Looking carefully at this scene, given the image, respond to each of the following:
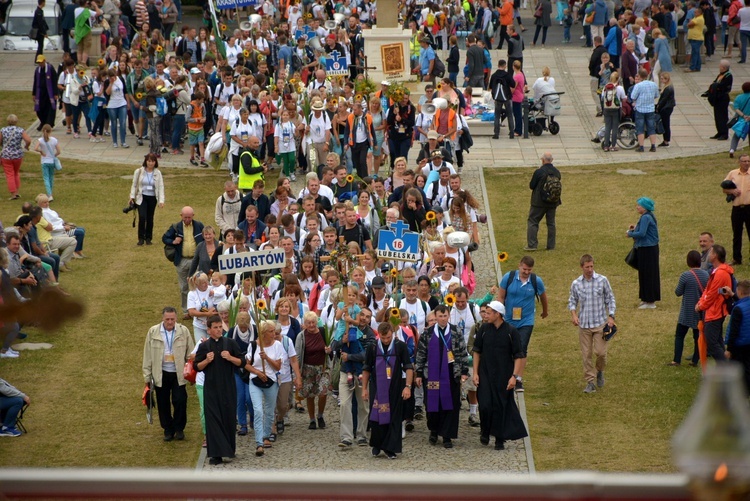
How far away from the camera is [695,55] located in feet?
109

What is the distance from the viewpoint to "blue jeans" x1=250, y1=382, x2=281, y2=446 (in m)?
12.6

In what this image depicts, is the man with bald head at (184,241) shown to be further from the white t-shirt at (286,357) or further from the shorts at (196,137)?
the shorts at (196,137)

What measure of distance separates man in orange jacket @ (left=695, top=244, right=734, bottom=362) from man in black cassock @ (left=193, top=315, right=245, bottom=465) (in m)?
5.15

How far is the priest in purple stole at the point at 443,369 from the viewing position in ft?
41.2

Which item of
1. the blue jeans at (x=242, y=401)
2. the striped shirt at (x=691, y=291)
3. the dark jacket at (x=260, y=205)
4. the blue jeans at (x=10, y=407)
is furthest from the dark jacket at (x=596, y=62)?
the blue jeans at (x=10, y=407)

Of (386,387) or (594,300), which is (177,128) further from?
(386,387)

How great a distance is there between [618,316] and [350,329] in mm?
5216

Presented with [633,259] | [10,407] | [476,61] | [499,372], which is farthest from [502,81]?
[10,407]

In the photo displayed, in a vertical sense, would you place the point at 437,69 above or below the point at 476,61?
below

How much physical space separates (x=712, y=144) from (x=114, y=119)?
13173 millimetres

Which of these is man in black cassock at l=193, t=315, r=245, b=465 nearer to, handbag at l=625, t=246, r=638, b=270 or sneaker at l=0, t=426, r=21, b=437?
sneaker at l=0, t=426, r=21, b=437

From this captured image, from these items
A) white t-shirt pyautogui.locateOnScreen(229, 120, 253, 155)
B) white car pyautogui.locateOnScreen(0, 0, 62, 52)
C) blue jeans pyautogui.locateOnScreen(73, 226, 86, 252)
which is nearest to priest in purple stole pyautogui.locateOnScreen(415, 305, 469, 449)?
blue jeans pyautogui.locateOnScreen(73, 226, 86, 252)

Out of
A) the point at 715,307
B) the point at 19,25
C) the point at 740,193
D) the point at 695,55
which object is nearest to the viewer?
the point at 715,307

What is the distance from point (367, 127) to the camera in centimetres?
2219
